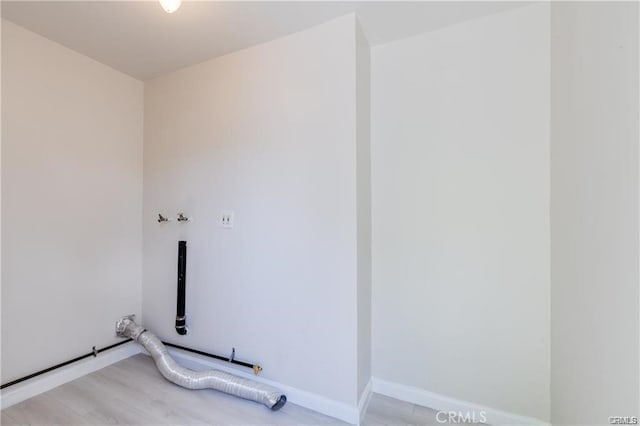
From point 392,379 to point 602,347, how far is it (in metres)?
1.21

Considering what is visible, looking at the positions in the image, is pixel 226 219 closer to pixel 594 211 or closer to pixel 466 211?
pixel 466 211

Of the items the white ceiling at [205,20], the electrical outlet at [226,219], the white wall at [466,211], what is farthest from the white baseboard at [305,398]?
the white ceiling at [205,20]

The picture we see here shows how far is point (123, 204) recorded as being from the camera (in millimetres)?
2395

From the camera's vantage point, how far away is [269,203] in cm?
188

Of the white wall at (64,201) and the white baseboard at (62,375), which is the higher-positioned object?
the white wall at (64,201)

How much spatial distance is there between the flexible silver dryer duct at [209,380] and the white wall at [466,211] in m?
0.75

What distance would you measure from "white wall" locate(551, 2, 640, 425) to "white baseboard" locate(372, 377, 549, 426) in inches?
9.1

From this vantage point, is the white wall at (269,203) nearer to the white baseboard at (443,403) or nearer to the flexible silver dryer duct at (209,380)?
the flexible silver dryer duct at (209,380)

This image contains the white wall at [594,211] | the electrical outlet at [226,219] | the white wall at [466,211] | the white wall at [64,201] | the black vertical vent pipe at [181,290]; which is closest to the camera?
the white wall at [594,211]

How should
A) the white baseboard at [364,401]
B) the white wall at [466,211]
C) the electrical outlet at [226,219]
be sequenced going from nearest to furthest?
the white wall at [466,211]
the white baseboard at [364,401]
the electrical outlet at [226,219]

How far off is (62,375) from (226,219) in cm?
162

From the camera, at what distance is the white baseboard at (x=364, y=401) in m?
1.61

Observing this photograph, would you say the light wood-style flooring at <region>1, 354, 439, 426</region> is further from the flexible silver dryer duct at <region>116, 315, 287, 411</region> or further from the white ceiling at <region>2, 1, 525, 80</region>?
the white ceiling at <region>2, 1, 525, 80</region>

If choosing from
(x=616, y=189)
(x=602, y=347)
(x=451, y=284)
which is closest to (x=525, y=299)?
(x=451, y=284)
